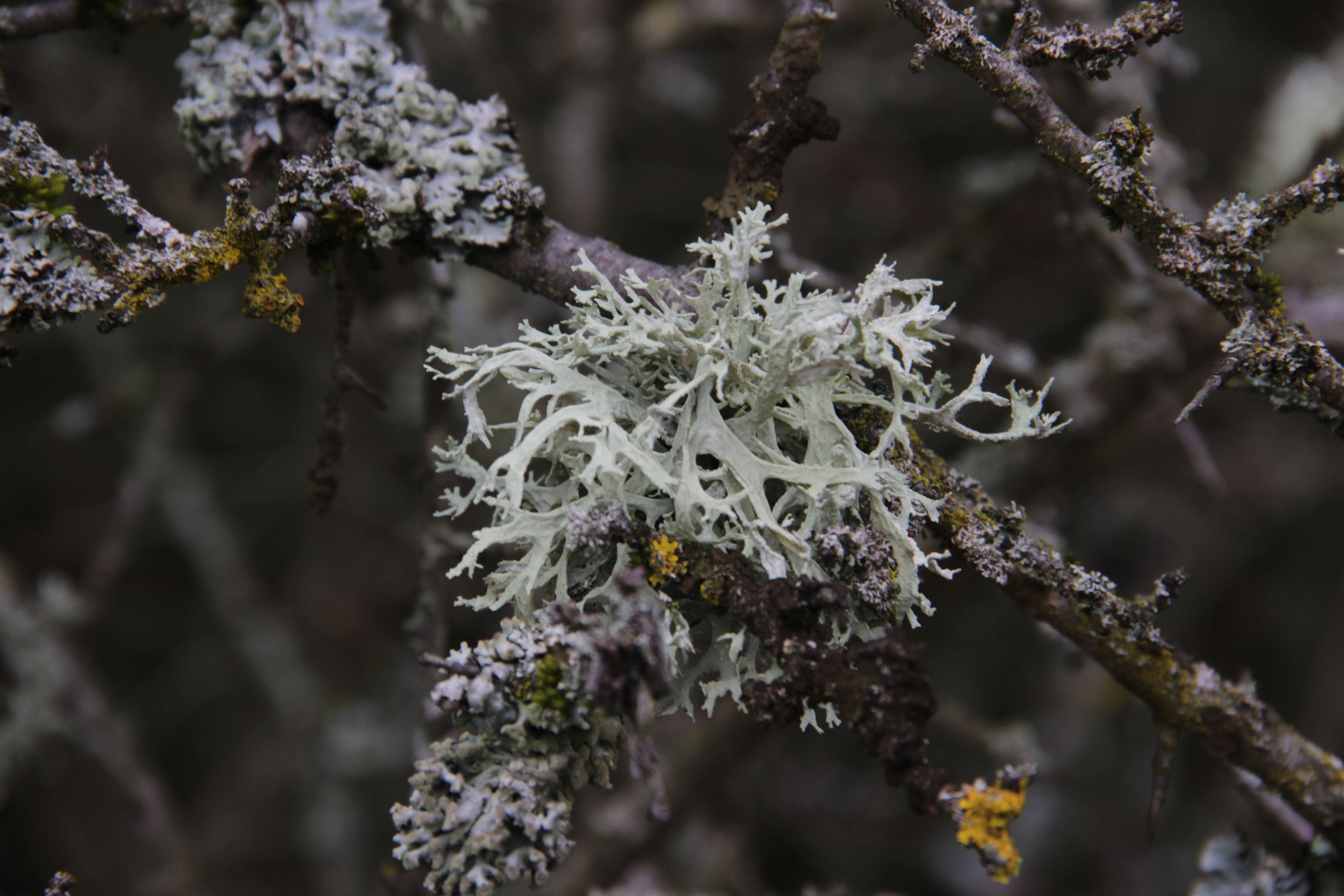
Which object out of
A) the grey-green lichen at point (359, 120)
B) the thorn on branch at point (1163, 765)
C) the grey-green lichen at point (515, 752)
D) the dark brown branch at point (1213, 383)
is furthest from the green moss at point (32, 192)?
the thorn on branch at point (1163, 765)

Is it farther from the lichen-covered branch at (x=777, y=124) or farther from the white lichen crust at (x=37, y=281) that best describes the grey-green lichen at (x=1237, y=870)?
the white lichen crust at (x=37, y=281)

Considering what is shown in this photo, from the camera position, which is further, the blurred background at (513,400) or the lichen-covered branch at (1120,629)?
Result: the blurred background at (513,400)

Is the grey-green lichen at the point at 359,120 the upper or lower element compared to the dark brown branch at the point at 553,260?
upper

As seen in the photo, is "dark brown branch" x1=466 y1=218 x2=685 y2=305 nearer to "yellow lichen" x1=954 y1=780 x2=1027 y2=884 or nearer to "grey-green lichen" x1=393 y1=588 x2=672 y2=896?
"grey-green lichen" x1=393 y1=588 x2=672 y2=896

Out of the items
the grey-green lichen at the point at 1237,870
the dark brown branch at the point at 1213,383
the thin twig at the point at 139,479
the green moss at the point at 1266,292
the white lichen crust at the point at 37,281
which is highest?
the thin twig at the point at 139,479

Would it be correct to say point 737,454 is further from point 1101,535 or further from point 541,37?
point 1101,535

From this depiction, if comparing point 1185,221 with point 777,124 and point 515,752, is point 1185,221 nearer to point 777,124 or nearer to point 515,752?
point 777,124
